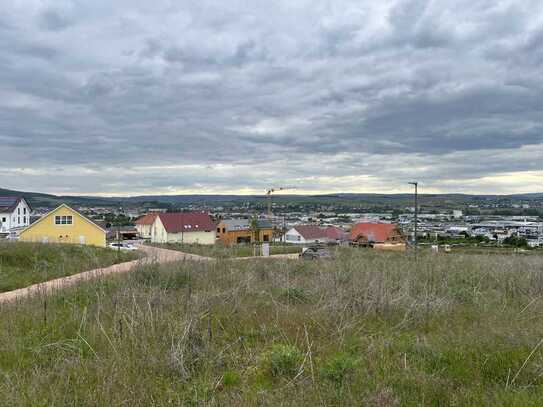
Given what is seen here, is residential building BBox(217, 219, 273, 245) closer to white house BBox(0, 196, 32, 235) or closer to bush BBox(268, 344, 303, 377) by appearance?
white house BBox(0, 196, 32, 235)

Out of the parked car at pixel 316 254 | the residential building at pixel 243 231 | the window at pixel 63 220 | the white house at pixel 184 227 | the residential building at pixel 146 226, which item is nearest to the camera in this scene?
the parked car at pixel 316 254

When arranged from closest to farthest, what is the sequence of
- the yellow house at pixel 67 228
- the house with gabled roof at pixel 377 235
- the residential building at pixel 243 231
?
the house with gabled roof at pixel 377 235 → the yellow house at pixel 67 228 → the residential building at pixel 243 231

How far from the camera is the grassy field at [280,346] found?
139 inches

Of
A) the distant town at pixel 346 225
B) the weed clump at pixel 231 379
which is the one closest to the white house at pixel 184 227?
the distant town at pixel 346 225

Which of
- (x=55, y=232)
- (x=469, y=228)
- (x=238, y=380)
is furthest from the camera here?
(x=469, y=228)

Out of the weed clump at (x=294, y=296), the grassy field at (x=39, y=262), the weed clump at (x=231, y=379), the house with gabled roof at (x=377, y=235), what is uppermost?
the weed clump at (x=294, y=296)

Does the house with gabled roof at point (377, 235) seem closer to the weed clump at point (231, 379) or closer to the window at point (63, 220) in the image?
the window at point (63, 220)

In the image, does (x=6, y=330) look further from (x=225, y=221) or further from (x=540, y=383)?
(x=225, y=221)

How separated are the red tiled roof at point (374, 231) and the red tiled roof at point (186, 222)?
1671 centimetres

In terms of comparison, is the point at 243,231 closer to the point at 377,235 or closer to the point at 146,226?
the point at 146,226

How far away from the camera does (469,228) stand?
41.7m

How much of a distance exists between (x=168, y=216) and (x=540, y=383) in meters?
44.0

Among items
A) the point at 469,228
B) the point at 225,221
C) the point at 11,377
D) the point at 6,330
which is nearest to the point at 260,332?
the point at 11,377

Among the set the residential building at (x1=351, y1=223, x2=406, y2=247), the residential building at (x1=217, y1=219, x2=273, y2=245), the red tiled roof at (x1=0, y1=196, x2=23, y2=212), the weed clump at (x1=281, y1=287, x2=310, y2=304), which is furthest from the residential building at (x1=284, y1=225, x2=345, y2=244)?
the weed clump at (x1=281, y1=287, x2=310, y2=304)
